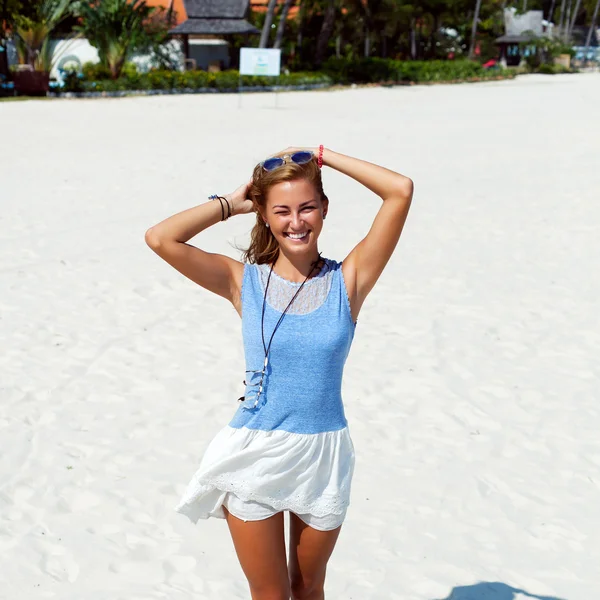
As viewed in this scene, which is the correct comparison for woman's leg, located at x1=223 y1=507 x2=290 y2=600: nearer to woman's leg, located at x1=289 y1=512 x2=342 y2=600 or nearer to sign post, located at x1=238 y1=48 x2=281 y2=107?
woman's leg, located at x1=289 y1=512 x2=342 y2=600

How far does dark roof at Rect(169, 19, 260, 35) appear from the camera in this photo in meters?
41.8

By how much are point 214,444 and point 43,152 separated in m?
14.9

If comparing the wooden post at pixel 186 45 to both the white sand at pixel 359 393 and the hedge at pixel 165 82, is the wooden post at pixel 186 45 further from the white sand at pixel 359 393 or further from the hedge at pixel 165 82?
the white sand at pixel 359 393

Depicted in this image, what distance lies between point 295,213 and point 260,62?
93.4ft

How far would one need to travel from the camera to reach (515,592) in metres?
4.16

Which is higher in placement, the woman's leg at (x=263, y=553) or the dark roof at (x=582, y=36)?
the woman's leg at (x=263, y=553)

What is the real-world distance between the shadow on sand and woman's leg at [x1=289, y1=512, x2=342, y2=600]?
5.01 ft

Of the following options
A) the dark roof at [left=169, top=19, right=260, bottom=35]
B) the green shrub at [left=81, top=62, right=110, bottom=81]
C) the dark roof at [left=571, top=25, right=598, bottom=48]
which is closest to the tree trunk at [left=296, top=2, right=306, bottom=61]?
the dark roof at [left=169, top=19, right=260, bottom=35]

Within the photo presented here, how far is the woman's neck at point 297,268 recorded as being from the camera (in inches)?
109

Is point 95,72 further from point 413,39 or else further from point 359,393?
point 359,393

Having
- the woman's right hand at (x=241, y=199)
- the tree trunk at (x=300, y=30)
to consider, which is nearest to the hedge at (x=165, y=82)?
the tree trunk at (x=300, y=30)

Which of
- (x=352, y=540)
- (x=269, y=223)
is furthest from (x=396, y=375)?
(x=269, y=223)

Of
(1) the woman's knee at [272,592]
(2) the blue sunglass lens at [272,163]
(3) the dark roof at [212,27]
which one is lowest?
(3) the dark roof at [212,27]

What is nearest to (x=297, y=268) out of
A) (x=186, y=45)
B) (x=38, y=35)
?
(x=38, y=35)
